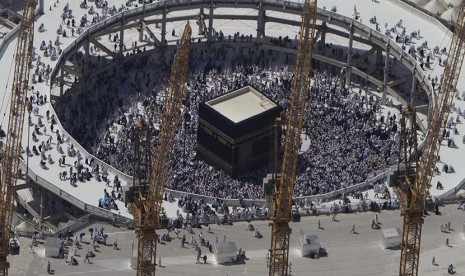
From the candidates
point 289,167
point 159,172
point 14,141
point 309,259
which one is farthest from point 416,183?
point 14,141

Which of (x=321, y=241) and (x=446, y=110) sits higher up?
(x=446, y=110)

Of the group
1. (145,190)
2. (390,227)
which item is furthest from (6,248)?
(390,227)

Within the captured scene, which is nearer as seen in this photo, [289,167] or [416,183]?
[416,183]

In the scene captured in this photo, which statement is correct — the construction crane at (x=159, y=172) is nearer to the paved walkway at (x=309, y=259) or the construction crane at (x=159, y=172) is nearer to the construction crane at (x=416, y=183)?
the paved walkway at (x=309, y=259)

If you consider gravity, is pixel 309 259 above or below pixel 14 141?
below

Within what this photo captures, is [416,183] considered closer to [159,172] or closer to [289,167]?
[289,167]

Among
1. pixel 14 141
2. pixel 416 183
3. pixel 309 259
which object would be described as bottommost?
pixel 309 259

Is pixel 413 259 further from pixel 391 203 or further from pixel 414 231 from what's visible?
pixel 391 203

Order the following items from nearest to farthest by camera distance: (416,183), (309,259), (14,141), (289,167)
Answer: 1. (14,141)
2. (416,183)
3. (289,167)
4. (309,259)

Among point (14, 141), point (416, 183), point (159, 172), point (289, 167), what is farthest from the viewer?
point (289, 167)
